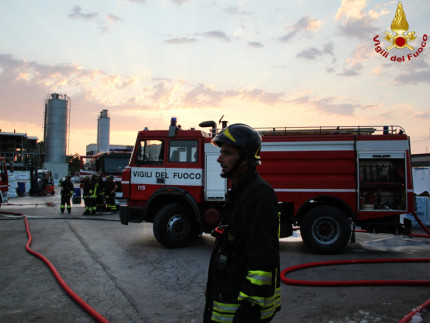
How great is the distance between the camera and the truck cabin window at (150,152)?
26.9 feet

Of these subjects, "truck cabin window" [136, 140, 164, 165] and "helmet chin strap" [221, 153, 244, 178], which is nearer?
"helmet chin strap" [221, 153, 244, 178]

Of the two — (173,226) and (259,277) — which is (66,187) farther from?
(259,277)

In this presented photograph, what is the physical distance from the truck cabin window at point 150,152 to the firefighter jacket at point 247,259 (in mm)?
6275

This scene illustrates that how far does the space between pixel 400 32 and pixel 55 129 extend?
4448 centimetres

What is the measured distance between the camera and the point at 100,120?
52.9 m

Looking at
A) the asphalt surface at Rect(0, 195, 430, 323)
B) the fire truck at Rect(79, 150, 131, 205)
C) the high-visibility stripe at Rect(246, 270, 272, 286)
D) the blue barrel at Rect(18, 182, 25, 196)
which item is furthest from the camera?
the blue barrel at Rect(18, 182, 25, 196)

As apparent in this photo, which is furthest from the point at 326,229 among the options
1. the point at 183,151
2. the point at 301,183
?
the point at 183,151

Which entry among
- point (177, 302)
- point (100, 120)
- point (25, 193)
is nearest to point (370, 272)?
point (177, 302)

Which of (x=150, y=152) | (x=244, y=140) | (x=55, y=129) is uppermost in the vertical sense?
(x=55, y=129)

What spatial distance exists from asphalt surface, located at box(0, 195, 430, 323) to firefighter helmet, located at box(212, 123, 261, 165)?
2.55 metres

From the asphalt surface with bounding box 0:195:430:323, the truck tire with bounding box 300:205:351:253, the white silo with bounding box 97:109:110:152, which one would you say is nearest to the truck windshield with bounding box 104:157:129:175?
the asphalt surface with bounding box 0:195:430:323

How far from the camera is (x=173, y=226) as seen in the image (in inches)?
303

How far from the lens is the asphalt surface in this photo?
162 inches

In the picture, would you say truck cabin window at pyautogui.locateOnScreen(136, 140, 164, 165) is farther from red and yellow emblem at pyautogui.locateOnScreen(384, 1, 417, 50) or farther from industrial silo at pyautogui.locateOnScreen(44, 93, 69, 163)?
industrial silo at pyautogui.locateOnScreen(44, 93, 69, 163)
